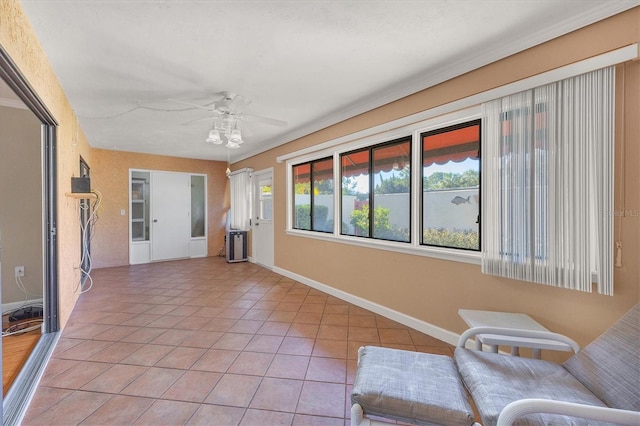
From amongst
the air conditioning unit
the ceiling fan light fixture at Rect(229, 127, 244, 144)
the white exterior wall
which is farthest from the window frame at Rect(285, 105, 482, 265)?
the air conditioning unit

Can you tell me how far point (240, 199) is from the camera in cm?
654

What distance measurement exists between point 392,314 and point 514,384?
6.10 feet

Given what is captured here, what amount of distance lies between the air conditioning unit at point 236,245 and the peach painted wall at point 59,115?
295 centimetres

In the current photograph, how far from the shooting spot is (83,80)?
→ 273 cm

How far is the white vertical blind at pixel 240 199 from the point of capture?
6.34 metres

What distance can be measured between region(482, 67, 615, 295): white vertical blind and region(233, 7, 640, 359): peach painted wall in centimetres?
9

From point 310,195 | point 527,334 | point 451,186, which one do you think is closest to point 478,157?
point 451,186

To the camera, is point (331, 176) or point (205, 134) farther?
point (205, 134)

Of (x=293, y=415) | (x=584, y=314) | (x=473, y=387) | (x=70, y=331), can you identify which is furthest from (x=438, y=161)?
(x=70, y=331)

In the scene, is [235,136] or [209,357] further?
[235,136]

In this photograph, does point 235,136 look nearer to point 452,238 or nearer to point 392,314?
point 452,238

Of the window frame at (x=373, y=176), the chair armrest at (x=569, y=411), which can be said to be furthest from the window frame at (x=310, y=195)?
the chair armrest at (x=569, y=411)

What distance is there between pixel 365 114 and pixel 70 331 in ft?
13.0

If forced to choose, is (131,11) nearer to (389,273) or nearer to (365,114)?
(365,114)
